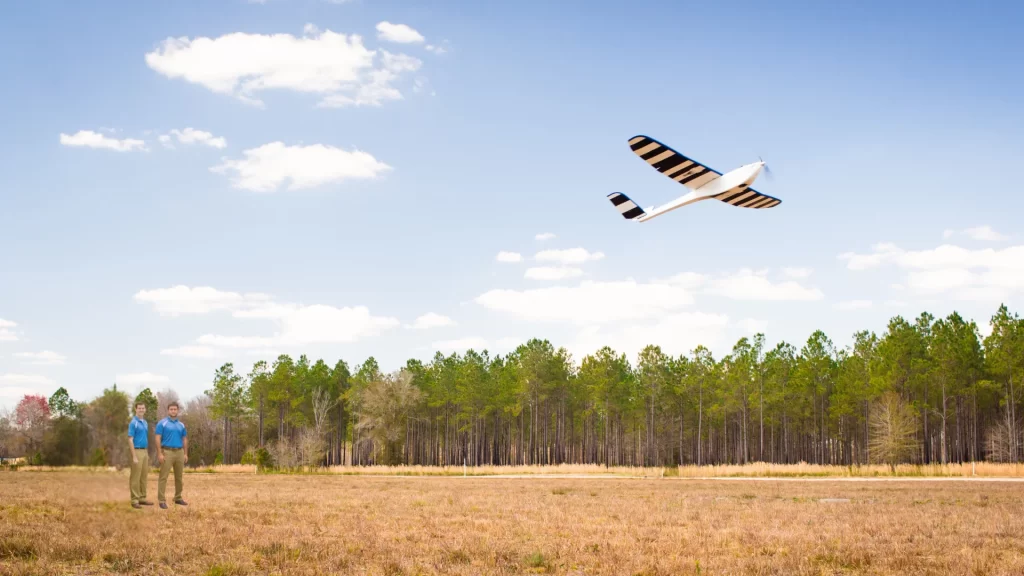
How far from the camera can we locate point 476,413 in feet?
332

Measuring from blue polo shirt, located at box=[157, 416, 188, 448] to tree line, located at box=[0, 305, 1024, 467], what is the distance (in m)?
59.7

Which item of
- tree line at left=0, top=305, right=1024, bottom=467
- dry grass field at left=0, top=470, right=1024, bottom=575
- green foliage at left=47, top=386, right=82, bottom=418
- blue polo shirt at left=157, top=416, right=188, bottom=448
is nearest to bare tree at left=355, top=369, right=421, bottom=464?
tree line at left=0, top=305, right=1024, bottom=467

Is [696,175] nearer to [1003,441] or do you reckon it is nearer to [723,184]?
[723,184]

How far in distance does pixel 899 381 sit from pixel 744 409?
57.5 feet

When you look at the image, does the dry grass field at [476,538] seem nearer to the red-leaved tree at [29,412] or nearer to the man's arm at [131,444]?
the man's arm at [131,444]

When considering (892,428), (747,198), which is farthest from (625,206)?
(892,428)

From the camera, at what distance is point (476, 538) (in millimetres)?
12508

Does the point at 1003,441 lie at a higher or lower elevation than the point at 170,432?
lower

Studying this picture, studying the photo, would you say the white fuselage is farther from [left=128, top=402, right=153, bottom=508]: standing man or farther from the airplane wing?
[left=128, top=402, right=153, bottom=508]: standing man

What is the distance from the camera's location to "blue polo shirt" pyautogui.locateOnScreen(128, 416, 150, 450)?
7520mm

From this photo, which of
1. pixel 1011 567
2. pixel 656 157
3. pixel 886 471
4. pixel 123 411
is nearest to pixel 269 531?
pixel 123 411

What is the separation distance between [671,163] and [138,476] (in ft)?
70.7

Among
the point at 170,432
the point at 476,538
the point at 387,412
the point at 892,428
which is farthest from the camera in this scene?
the point at 387,412

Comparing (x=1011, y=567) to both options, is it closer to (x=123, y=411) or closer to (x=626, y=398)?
(x=123, y=411)
